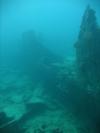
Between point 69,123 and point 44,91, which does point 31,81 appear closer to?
point 44,91

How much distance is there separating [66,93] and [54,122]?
253 cm

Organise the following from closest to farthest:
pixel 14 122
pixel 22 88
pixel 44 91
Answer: pixel 14 122 < pixel 44 91 < pixel 22 88

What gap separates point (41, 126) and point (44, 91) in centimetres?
499

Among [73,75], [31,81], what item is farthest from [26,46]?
[73,75]

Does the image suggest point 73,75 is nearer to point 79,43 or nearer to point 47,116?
point 79,43

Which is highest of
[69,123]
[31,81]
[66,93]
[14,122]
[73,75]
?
[31,81]

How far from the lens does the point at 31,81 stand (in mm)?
18578

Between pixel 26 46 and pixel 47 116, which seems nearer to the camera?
pixel 47 116

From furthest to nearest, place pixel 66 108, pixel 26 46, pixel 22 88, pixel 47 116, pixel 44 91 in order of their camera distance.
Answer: pixel 26 46 → pixel 22 88 → pixel 44 91 → pixel 66 108 → pixel 47 116

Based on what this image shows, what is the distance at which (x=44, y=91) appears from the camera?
1517 cm

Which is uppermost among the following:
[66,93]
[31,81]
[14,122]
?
[31,81]

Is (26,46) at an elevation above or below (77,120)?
above

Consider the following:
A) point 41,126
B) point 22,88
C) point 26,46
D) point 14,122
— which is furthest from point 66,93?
point 26,46

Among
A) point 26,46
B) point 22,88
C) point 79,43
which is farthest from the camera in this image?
point 26,46
